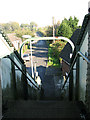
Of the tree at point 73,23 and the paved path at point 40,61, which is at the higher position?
the tree at point 73,23

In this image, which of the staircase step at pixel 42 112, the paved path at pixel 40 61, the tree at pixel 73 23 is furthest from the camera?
the tree at pixel 73 23

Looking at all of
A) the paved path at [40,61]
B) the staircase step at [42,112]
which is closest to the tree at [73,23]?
the paved path at [40,61]

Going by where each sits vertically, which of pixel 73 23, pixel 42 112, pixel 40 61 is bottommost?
pixel 42 112

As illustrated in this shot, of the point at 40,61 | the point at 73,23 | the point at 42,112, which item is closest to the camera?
the point at 42,112

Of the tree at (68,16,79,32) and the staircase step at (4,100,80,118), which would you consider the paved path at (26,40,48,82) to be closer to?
the tree at (68,16,79,32)

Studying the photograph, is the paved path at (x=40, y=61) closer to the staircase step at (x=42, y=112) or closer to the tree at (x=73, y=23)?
the tree at (x=73, y=23)

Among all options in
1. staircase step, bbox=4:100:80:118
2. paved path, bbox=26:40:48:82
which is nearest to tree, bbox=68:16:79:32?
paved path, bbox=26:40:48:82

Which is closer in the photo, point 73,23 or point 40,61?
point 40,61

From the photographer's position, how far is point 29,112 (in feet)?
10.1

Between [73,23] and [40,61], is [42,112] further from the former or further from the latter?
[73,23]

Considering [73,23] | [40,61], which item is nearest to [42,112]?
[40,61]

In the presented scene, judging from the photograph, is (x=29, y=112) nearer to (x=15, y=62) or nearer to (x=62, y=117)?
(x=62, y=117)

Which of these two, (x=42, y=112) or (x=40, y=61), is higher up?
(x=40, y=61)

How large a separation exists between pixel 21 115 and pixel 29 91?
7.95 feet
